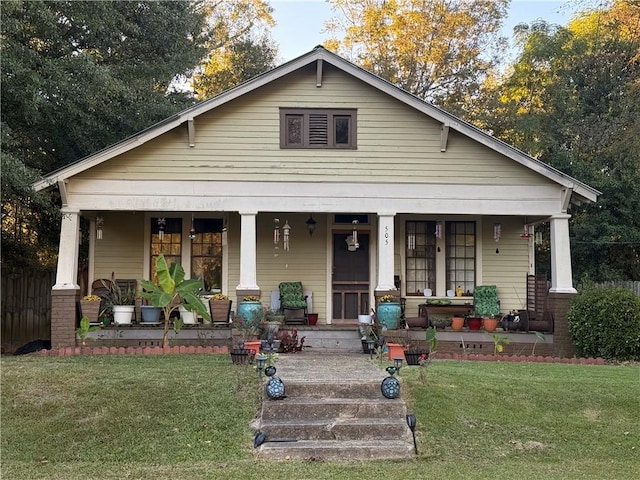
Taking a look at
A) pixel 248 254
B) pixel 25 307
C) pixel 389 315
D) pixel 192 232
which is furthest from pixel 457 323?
pixel 25 307

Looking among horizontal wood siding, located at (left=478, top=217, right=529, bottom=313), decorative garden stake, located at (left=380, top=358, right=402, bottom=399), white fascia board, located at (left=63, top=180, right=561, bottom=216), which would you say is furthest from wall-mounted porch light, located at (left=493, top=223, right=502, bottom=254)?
decorative garden stake, located at (left=380, top=358, right=402, bottom=399)

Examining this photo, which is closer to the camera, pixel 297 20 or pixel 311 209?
pixel 311 209

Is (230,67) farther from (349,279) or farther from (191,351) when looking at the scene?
(191,351)

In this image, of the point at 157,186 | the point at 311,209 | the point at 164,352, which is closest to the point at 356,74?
the point at 311,209

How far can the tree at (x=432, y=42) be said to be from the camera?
27109mm

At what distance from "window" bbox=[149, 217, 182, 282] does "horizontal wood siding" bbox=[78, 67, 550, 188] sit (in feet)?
7.01

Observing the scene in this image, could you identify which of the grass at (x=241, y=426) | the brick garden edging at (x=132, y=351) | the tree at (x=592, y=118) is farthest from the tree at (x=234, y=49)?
the grass at (x=241, y=426)

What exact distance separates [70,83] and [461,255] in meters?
9.63

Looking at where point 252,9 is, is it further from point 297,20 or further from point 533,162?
point 533,162

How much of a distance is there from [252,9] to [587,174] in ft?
54.1

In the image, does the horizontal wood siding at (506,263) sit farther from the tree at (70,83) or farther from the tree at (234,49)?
the tree at (234,49)

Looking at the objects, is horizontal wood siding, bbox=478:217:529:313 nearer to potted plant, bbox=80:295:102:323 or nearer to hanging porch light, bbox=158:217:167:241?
hanging porch light, bbox=158:217:167:241

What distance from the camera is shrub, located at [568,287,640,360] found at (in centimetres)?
1159

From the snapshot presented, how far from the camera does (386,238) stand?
506 inches
